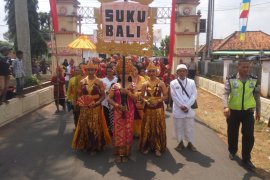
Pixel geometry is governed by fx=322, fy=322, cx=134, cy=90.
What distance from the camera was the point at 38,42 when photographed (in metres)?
30.4

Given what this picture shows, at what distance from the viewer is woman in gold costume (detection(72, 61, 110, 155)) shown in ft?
20.3

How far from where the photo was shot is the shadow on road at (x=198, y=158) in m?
5.79

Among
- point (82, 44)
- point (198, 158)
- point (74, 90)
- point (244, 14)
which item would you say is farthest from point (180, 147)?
point (244, 14)

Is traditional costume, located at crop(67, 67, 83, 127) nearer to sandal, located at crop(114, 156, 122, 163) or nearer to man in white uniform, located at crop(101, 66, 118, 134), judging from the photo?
man in white uniform, located at crop(101, 66, 118, 134)

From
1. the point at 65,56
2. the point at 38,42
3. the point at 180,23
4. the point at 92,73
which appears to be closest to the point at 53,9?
the point at 92,73

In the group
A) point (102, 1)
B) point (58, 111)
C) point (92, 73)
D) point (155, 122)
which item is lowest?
point (58, 111)

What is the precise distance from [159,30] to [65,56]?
23.3 ft

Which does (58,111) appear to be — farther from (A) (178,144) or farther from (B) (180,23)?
(B) (180,23)

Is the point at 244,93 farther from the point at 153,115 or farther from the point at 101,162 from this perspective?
the point at 101,162

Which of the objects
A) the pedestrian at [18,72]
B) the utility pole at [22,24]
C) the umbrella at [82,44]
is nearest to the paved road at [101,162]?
the pedestrian at [18,72]

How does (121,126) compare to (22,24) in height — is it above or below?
below

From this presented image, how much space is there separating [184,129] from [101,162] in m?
1.86

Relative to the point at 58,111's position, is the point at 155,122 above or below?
above

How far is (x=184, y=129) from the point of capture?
21.7ft
